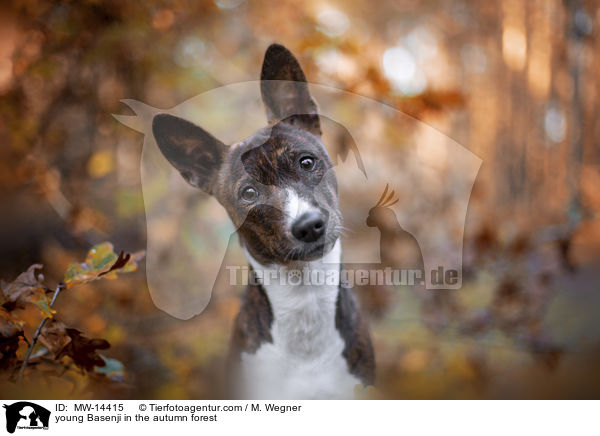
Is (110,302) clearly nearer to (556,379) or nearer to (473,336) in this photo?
(473,336)

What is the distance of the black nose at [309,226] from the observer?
4.64 ft

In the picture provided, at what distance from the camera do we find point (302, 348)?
1778 mm

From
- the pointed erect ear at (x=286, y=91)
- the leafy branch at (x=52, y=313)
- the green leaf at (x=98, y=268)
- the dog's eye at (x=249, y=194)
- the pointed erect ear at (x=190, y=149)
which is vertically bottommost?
the leafy branch at (x=52, y=313)

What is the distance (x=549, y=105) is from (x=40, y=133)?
3467 millimetres

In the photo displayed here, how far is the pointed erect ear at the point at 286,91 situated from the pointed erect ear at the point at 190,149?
27 cm

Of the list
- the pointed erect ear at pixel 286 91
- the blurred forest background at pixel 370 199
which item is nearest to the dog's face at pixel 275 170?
the pointed erect ear at pixel 286 91

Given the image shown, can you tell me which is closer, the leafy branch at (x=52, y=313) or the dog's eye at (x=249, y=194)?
the leafy branch at (x=52, y=313)

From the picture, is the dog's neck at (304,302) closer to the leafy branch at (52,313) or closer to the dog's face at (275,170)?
the dog's face at (275,170)

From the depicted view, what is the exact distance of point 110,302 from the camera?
2.78m

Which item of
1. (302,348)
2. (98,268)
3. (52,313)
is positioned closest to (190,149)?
(98,268)

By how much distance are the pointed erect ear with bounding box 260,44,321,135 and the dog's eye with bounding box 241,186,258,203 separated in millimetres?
306

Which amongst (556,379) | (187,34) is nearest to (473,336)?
(556,379)

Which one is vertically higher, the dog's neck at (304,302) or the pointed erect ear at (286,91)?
the pointed erect ear at (286,91)

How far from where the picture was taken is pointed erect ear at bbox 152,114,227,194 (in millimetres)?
1587
